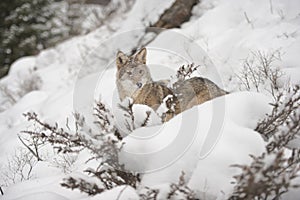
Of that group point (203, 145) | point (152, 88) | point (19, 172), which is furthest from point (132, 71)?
point (203, 145)

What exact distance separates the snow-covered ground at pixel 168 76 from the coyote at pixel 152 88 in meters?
0.46

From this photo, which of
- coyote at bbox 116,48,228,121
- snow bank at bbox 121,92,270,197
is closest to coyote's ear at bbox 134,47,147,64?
coyote at bbox 116,48,228,121

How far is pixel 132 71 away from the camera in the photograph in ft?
14.3

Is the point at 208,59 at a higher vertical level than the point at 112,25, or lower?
lower

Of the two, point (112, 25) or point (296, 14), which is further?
point (112, 25)

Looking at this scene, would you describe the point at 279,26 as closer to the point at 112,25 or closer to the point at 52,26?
the point at 112,25

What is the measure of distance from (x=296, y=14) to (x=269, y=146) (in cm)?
396

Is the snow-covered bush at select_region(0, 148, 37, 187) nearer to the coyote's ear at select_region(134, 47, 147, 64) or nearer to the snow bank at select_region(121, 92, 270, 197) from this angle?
the snow bank at select_region(121, 92, 270, 197)

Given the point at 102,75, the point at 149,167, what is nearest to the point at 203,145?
the point at 149,167

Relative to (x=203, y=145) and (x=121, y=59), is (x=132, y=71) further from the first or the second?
(x=203, y=145)

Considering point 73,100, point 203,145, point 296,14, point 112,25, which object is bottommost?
point 203,145

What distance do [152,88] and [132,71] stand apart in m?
0.38

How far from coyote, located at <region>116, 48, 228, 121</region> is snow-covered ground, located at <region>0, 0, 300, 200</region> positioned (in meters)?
0.46

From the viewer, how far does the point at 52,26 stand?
1295cm
